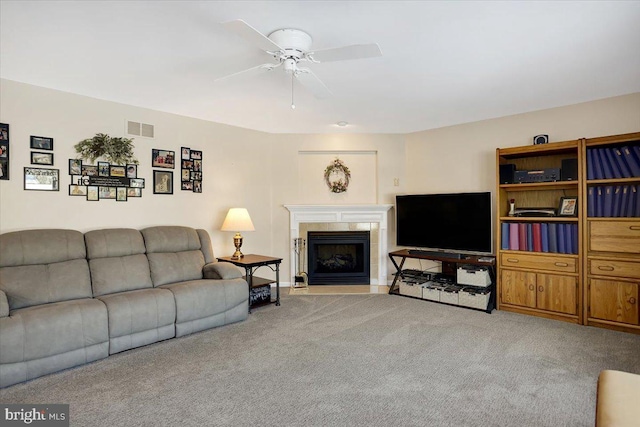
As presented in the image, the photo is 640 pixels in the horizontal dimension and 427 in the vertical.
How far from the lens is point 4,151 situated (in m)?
3.28

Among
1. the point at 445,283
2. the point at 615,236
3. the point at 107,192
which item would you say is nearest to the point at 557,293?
the point at 615,236

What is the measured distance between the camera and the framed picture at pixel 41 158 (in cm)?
345

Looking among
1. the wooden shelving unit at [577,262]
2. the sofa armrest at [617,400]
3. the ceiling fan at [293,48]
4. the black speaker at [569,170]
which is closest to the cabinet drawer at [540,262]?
the wooden shelving unit at [577,262]

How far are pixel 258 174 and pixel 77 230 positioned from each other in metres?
2.46

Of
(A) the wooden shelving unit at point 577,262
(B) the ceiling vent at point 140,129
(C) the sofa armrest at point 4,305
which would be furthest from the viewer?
(B) the ceiling vent at point 140,129

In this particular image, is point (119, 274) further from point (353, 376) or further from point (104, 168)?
point (353, 376)

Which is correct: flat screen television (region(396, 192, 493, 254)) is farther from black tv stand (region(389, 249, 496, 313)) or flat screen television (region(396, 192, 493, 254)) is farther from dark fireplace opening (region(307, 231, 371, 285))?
dark fireplace opening (region(307, 231, 371, 285))

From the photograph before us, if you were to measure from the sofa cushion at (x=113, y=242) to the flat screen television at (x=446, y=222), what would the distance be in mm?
3466

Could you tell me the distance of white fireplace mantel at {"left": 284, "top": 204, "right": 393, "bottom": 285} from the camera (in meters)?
5.52

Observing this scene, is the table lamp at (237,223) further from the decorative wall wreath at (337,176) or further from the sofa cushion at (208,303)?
the decorative wall wreath at (337,176)

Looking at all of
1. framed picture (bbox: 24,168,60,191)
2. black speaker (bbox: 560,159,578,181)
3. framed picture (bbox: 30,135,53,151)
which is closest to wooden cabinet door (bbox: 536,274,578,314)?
black speaker (bbox: 560,159,578,181)

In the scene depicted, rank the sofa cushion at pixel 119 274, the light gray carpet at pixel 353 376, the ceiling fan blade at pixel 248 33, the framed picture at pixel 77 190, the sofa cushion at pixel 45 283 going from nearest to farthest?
the ceiling fan blade at pixel 248 33 < the light gray carpet at pixel 353 376 < the sofa cushion at pixel 45 283 < the sofa cushion at pixel 119 274 < the framed picture at pixel 77 190

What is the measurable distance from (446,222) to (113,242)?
397 centimetres

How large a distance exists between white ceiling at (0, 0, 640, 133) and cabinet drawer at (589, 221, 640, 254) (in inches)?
53.5
